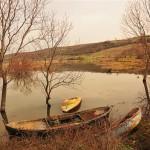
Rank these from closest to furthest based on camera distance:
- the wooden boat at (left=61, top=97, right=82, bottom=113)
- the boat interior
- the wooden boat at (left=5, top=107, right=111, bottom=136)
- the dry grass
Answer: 1. the dry grass
2. the wooden boat at (left=5, top=107, right=111, bottom=136)
3. the boat interior
4. the wooden boat at (left=61, top=97, right=82, bottom=113)

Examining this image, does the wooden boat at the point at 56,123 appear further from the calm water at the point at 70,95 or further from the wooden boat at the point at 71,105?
the wooden boat at the point at 71,105

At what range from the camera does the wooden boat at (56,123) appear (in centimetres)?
1509

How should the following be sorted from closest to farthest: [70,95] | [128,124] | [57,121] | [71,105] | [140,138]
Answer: [140,138] → [128,124] → [57,121] → [71,105] → [70,95]

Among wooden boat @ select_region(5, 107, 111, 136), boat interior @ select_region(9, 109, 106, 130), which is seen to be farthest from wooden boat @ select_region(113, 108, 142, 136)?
boat interior @ select_region(9, 109, 106, 130)

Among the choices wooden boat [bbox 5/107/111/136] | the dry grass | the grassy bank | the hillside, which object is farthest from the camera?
the hillside

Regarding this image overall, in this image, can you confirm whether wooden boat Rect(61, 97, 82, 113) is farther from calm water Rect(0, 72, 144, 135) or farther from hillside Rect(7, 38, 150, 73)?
hillside Rect(7, 38, 150, 73)

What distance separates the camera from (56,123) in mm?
16953

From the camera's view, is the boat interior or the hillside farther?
the hillside

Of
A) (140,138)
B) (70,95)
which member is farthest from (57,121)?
(70,95)

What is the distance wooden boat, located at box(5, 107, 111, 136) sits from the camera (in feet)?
49.5

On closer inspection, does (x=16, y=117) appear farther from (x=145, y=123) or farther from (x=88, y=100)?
(x=145, y=123)

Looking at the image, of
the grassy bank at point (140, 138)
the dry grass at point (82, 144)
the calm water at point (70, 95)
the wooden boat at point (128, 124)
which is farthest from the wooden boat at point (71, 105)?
the dry grass at point (82, 144)

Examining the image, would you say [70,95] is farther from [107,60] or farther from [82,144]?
[107,60]

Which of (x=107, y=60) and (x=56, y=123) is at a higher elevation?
(x=107, y=60)
